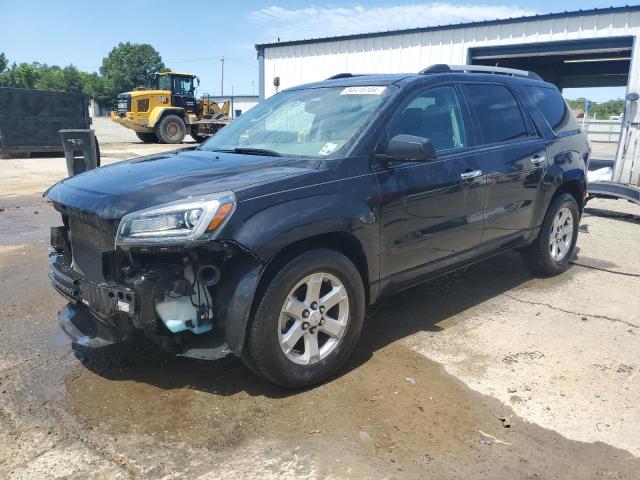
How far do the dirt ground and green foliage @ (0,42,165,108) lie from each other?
292ft

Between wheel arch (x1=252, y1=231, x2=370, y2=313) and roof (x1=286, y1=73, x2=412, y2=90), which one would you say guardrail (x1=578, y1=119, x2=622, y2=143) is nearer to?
roof (x1=286, y1=73, x2=412, y2=90)

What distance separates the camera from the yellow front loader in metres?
24.5

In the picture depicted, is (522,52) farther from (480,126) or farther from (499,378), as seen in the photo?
(499,378)

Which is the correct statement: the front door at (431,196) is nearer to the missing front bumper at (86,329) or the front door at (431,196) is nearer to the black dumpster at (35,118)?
the missing front bumper at (86,329)

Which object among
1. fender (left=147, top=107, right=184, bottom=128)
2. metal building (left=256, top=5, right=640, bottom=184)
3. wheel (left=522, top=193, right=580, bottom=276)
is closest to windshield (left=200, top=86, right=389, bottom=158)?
wheel (left=522, top=193, right=580, bottom=276)

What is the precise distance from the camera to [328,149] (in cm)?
358

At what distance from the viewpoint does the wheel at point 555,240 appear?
531cm

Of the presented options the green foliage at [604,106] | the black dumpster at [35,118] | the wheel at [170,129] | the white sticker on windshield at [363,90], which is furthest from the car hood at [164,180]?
the green foliage at [604,106]

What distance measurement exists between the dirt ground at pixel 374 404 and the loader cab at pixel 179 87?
2214 cm

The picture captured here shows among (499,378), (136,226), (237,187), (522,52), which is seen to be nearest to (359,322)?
(499,378)

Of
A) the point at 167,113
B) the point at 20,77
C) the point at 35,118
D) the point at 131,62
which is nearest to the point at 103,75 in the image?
the point at 131,62

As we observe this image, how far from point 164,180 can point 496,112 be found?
2935mm

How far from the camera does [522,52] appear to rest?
14930 millimetres

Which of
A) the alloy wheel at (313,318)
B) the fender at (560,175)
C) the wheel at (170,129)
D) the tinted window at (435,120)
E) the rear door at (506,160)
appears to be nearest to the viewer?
the alloy wheel at (313,318)
